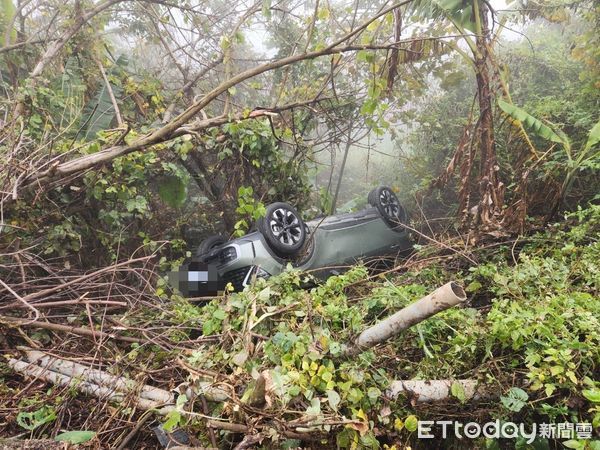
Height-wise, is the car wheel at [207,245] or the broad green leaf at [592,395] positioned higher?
the car wheel at [207,245]

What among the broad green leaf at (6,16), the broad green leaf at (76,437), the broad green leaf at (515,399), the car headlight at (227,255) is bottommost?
the broad green leaf at (76,437)

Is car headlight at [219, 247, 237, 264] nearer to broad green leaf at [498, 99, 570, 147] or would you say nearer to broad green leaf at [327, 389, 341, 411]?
broad green leaf at [327, 389, 341, 411]

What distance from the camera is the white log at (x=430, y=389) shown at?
1.72 meters

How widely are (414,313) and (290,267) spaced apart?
1.41m

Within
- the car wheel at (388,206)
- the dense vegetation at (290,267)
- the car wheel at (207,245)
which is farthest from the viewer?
the car wheel at (388,206)

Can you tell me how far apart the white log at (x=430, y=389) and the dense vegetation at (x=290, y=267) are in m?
0.04

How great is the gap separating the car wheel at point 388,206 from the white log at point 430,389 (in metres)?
3.33

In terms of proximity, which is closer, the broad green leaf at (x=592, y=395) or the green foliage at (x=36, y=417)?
the broad green leaf at (x=592, y=395)

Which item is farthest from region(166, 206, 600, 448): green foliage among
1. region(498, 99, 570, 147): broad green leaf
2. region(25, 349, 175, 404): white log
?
region(498, 99, 570, 147): broad green leaf

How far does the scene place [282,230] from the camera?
410 cm

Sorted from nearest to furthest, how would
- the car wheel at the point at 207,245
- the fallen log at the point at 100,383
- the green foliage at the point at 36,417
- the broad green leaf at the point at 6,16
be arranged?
the fallen log at the point at 100,383 → the green foliage at the point at 36,417 → the car wheel at the point at 207,245 → the broad green leaf at the point at 6,16

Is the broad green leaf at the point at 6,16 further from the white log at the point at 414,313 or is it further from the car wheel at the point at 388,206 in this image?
the white log at the point at 414,313

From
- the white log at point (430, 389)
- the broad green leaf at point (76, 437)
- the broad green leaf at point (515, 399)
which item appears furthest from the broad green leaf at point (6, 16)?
the broad green leaf at point (515, 399)

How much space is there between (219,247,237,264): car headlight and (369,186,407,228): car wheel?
7.66ft
